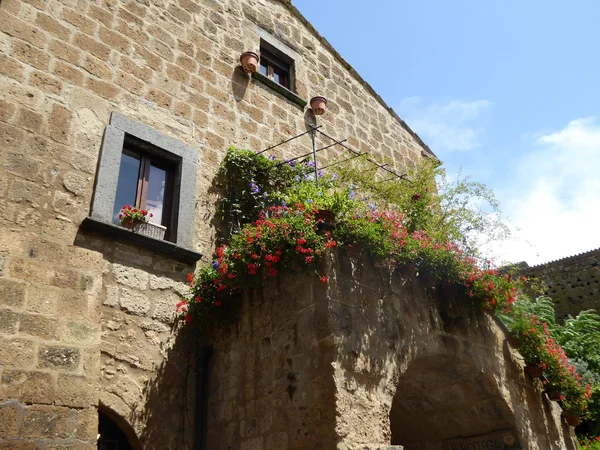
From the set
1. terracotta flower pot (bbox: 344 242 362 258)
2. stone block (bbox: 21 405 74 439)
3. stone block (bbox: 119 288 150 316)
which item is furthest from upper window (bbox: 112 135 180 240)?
stone block (bbox: 21 405 74 439)

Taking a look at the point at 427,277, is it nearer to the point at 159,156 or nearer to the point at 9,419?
the point at 159,156

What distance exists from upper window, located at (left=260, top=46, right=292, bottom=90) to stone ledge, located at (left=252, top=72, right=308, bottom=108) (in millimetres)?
230

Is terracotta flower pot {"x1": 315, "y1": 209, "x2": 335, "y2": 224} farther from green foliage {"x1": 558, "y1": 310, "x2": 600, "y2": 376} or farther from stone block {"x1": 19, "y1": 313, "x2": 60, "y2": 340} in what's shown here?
green foliage {"x1": 558, "y1": 310, "x2": 600, "y2": 376}

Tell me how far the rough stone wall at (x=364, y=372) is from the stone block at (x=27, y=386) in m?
1.47

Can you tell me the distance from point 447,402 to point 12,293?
156 inches

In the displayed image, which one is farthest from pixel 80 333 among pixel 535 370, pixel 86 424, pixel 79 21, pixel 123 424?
pixel 535 370

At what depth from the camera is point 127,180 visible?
5.16m

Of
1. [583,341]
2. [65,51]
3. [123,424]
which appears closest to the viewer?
[123,424]

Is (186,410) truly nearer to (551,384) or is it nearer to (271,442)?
(271,442)

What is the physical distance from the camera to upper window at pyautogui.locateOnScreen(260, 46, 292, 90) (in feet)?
24.9

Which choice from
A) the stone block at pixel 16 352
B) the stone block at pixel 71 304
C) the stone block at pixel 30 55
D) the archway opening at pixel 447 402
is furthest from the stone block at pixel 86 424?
the stone block at pixel 30 55

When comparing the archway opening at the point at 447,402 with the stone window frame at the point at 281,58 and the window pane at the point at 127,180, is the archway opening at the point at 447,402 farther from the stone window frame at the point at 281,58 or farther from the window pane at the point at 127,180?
the stone window frame at the point at 281,58

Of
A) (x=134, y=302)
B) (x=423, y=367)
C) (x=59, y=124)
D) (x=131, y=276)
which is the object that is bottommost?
(x=423, y=367)

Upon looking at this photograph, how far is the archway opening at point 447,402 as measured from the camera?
15.1 feet
